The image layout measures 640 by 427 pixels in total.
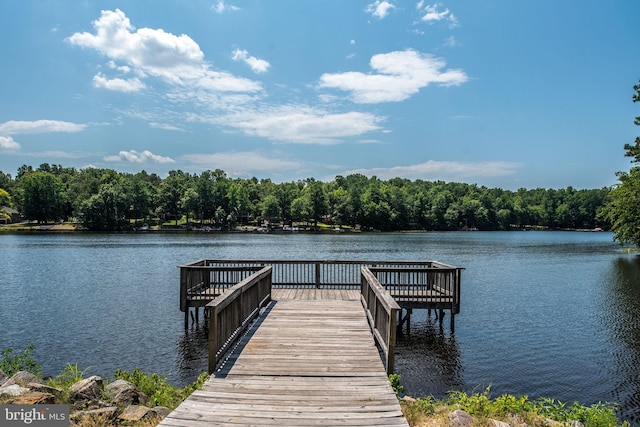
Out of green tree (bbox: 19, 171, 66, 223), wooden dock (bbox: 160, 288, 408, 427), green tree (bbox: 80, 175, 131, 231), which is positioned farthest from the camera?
green tree (bbox: 19, 171, 66, 223)

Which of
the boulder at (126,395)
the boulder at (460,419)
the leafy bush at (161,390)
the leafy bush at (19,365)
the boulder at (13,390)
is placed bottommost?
the leafy bush at (19,365)

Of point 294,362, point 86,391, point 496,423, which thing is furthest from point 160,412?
point 496,423

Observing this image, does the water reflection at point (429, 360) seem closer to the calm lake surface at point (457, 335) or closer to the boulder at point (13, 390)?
the calm lake surface at point (457, 335)

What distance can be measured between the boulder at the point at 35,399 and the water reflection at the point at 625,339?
429 inches

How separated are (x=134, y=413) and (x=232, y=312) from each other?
2.51 metres

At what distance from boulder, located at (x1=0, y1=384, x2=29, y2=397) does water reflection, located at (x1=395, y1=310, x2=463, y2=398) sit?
301 inches

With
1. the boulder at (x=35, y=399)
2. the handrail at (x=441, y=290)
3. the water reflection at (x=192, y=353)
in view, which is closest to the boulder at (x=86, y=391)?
the boulder at (x=35, y=399)

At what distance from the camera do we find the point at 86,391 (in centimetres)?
741

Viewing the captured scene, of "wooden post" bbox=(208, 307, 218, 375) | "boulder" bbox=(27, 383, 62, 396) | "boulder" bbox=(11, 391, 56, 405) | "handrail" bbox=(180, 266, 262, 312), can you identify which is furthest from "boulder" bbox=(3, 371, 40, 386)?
"handrail" bbox=(180, 266, 262, 312)

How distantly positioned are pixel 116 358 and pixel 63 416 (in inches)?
274

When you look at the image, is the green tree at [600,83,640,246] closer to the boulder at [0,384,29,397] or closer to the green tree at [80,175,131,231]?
the boulder at [0,384,29,397]

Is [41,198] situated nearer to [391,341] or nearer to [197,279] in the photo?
[197,279]

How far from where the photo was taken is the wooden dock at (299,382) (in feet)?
17.5

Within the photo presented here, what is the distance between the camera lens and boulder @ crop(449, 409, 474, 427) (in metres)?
6.15
